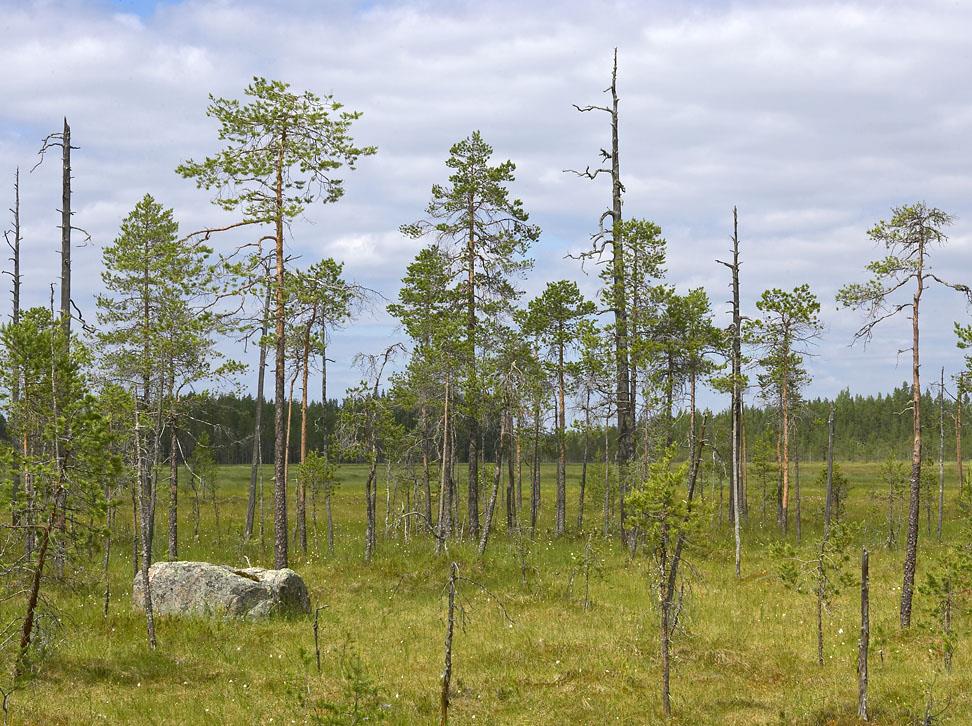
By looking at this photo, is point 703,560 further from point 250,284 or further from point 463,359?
point 250,284

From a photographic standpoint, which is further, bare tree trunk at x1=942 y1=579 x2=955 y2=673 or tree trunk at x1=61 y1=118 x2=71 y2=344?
tree trunk at x1=61 y1=118 x2=71 y2=344

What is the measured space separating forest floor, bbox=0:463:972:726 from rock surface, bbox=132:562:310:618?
1.93ft

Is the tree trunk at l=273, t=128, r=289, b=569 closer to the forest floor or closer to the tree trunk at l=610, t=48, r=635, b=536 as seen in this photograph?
the forest floor

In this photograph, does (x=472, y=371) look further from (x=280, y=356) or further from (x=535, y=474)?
(x=535, y=474)

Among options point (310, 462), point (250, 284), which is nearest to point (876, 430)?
point (310, 462)

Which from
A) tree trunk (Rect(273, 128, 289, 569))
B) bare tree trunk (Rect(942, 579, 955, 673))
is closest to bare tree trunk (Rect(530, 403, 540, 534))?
tree trunk (Rect(273, 128, 289, 569))

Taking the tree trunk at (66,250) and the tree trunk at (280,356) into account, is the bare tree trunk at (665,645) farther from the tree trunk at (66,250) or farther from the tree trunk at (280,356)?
the tree trunk at (66,250)

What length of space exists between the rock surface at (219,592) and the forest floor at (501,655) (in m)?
0.59

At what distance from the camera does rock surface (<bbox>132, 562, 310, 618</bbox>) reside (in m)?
19.4

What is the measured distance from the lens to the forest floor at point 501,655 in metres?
13.3

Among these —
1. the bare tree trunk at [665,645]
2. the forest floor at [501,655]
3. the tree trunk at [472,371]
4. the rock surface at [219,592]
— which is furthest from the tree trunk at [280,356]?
the bare tree trunk at [665,645]

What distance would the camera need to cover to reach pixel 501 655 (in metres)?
16.6

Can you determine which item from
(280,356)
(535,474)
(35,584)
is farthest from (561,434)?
(35,584)

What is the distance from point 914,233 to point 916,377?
3710 millimetres
